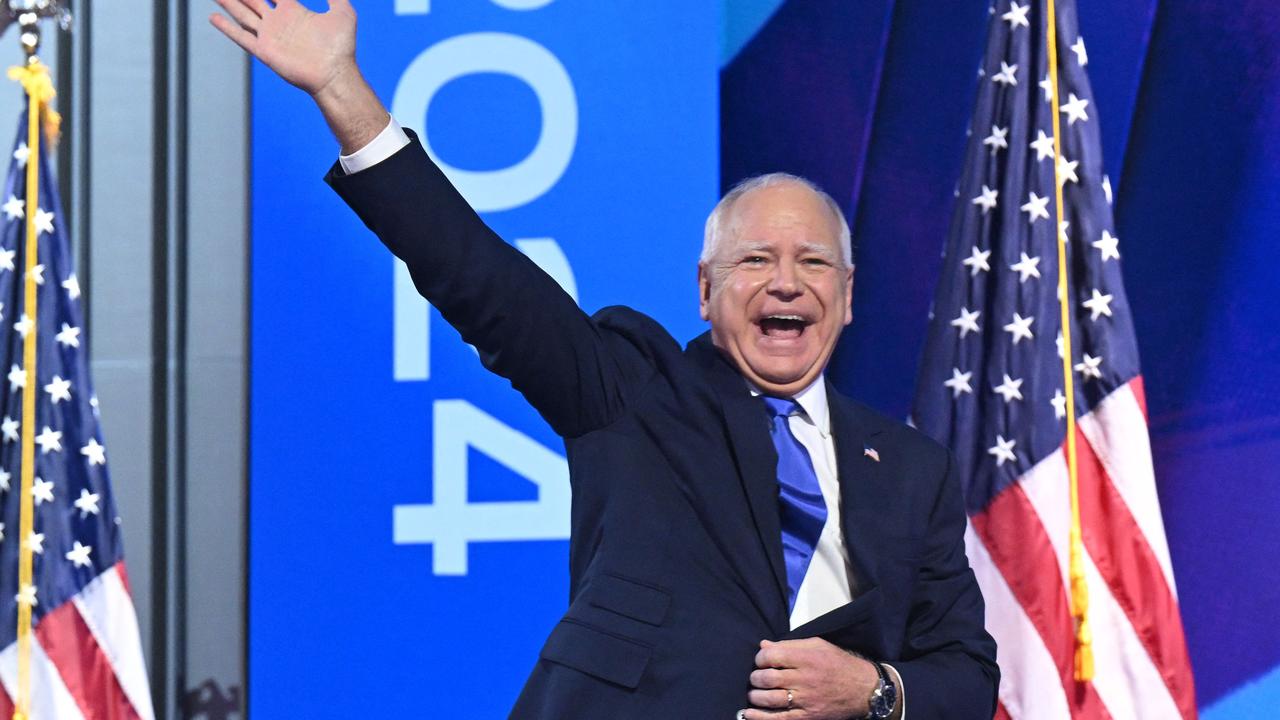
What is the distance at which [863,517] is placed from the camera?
1585mm

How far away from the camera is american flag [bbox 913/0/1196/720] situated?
271 centimetres

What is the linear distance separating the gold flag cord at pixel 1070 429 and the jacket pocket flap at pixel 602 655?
146 centimetres

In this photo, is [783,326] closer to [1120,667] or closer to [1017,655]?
[1017,655]

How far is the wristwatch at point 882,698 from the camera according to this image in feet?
5.03

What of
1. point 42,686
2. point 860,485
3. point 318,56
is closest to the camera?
point 318,56

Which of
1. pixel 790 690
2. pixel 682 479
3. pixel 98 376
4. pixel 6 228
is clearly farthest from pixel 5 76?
pixel 790 690

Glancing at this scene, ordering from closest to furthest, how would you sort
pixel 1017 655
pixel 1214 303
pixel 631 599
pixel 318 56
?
pixel 318 56
pixel 631 599
pixel 1017 655
pixel 1214 303

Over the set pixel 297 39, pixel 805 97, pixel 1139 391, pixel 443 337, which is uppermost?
pixel 805 97

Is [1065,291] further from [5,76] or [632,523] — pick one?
[5,76]

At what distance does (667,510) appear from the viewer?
5.04ft

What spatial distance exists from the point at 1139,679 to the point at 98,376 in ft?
8.20

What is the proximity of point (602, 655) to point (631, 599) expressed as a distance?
0.23 ft

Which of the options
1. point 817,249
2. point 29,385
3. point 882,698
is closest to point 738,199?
point 817,249

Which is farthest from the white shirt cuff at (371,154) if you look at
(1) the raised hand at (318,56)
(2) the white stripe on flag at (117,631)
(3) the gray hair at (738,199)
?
(2) the white stripe on flag at (117,631)
